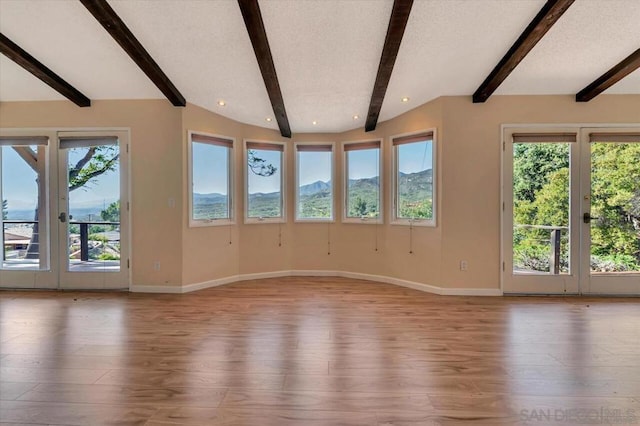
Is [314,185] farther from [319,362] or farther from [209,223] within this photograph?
[319,362]

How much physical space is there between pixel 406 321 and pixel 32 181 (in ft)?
16.6

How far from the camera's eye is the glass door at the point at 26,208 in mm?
4309

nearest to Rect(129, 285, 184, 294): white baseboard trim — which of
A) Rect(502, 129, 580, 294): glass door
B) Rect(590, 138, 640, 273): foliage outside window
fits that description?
Rect(502, 129, 580, 294): glass door

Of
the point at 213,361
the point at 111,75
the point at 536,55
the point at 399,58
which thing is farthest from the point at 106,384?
the point at 536,55

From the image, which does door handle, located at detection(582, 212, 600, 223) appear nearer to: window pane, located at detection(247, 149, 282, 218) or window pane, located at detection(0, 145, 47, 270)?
window pane, located at detection(247, 149, 282, 218)

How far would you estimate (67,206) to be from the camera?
430cm

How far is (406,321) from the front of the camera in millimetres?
3145

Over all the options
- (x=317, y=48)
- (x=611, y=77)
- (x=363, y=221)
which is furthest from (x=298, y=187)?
(x=611, y=77)

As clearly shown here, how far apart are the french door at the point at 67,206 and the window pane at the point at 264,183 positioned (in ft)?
5.66

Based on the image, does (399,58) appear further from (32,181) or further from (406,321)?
(32,181)

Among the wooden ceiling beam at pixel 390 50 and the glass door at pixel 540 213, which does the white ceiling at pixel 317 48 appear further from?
the glass door at pixel 540 213

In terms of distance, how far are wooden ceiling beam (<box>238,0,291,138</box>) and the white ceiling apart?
0.34 ft

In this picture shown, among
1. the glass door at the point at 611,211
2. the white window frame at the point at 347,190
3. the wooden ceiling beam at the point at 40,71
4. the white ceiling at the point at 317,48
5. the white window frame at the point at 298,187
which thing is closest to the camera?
the white ceiling at the point at 317,48

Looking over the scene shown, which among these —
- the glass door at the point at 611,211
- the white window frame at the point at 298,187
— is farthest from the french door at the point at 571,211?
the white window frame at the point at 298,187
